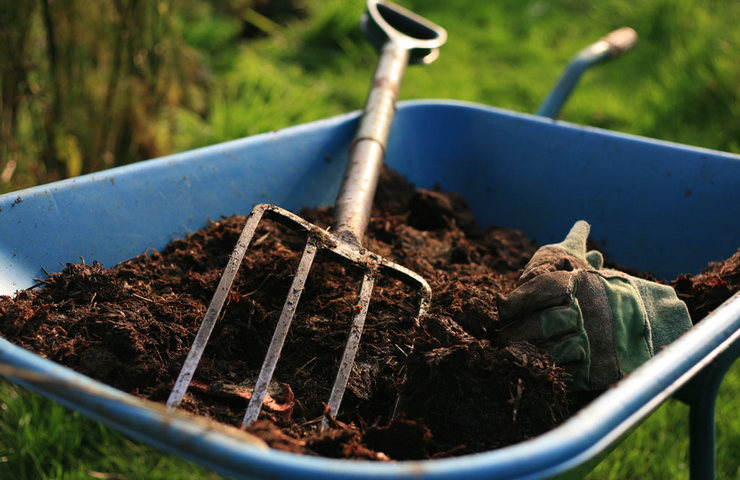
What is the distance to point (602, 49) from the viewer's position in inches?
79.3

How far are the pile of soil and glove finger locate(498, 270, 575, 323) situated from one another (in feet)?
0.15

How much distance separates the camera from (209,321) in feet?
3.44

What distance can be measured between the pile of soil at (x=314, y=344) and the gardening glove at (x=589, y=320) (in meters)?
0.06

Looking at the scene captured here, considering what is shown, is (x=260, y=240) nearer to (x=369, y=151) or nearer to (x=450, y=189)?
(x=369, y=151)

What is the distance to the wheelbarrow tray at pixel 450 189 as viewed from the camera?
0.69m

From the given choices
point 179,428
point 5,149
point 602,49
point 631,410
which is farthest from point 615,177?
point 5,149

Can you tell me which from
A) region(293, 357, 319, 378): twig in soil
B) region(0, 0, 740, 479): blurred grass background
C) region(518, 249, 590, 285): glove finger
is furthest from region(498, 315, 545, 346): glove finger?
region(0, 0, 740, 479): blurred grass background

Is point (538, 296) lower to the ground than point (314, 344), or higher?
higher

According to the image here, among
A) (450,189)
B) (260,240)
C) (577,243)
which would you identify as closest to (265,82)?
(450,189)

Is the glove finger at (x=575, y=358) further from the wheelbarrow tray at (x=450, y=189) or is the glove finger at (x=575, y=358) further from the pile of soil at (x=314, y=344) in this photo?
the wheelbarrow tray at (x=450, y=189)

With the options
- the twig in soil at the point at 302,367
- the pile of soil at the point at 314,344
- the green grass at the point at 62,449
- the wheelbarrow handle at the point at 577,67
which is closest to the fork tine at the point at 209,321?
the pile of soil at the point at 314,344

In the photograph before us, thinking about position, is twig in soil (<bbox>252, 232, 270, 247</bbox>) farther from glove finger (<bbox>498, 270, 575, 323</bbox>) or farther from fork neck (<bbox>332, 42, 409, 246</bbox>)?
glove finger (<bbox>498, 270, 575, 323</bbox>)

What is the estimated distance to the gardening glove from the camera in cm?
108

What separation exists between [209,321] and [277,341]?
Answer: 0.38 ft
